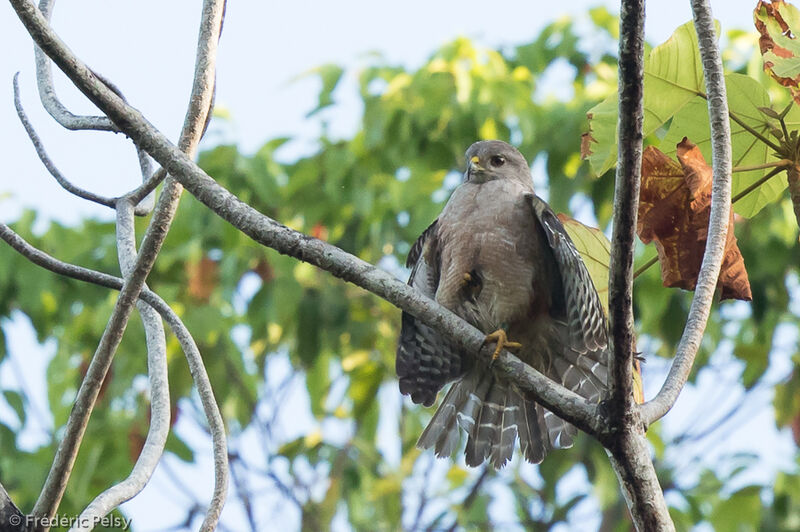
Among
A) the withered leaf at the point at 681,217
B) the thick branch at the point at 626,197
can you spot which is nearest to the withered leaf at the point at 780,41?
the withered leaf at the point at 681,217

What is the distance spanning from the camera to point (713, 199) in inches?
74.9

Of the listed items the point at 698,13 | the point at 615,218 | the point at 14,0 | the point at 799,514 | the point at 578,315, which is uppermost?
the point at 799,514

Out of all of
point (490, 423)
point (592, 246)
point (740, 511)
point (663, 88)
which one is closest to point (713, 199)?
point (663, 88)

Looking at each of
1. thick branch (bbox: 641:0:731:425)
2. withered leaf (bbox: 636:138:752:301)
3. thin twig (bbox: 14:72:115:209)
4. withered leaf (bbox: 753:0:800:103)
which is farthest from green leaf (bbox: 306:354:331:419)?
thick branch (bbox: 641:0:731:425)

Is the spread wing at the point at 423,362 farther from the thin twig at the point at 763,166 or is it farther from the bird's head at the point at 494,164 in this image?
the thin twig at the point at 763,166

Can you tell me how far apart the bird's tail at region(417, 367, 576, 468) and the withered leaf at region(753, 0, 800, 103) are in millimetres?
1705

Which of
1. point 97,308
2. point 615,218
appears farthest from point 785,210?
point 615,218

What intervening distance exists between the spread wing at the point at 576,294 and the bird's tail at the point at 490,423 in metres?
0.31

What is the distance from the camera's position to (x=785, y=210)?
6.01 meters

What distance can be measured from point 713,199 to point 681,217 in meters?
0.28

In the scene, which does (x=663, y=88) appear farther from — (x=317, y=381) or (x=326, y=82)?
(x=317, y=381)

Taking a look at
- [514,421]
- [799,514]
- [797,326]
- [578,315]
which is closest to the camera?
[578,315]

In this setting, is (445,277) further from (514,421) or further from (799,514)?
(799,514)

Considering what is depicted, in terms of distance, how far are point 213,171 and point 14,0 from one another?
176 inches
